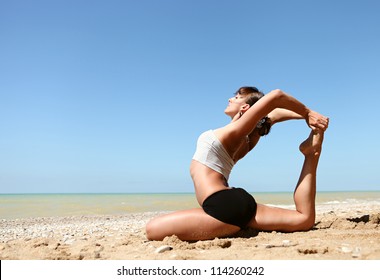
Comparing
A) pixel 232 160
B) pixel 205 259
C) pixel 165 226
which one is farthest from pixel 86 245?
pixel 232 160

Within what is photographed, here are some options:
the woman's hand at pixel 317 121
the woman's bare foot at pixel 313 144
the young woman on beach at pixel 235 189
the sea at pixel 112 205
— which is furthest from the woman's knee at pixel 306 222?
the sea at pixel 112 205

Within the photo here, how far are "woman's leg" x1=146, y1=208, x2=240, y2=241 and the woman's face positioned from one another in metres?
1.34

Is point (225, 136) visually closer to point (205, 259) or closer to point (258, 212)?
point (258, 212)

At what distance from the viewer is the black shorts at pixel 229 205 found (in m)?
3.56

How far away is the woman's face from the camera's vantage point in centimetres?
425

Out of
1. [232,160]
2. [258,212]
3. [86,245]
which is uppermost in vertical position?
[232,160]

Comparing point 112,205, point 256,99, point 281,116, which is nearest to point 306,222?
point 281,116

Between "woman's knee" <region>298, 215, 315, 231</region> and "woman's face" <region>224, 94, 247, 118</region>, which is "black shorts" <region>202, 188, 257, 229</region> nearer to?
"woman's knee" <region>298, 215, 315, 231</region>

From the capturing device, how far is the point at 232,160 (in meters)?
4.10

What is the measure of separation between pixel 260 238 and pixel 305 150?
4.12 feet

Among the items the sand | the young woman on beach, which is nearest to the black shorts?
the young woman on beach

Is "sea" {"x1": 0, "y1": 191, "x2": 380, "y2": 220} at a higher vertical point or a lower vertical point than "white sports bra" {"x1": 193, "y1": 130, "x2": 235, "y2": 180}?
lower
